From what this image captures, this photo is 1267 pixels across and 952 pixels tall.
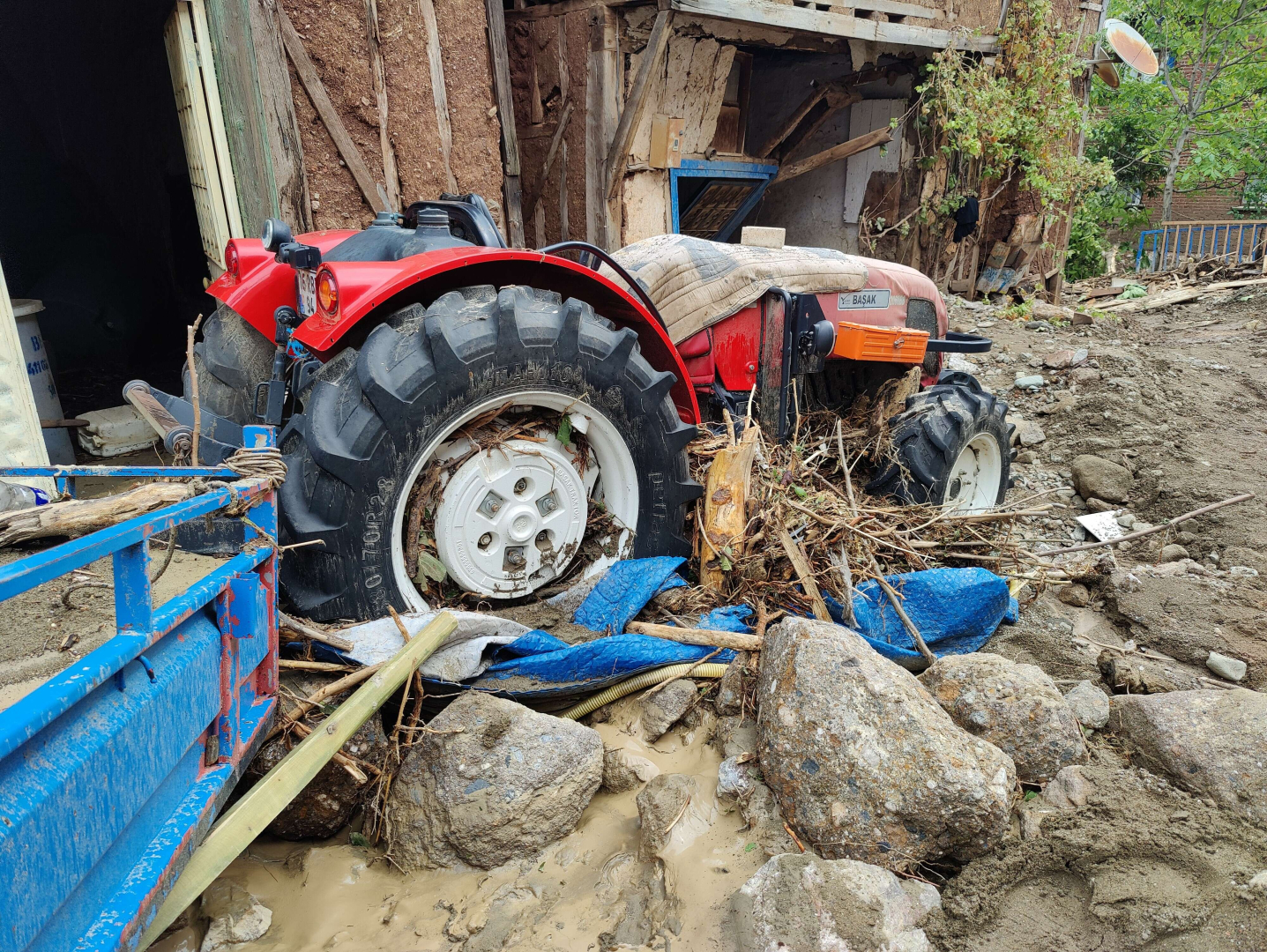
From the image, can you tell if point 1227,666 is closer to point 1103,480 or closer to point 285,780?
point 1103,480

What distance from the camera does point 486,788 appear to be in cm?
197

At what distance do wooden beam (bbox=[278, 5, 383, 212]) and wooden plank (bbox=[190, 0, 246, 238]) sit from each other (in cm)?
43

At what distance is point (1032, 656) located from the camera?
2.92 metres

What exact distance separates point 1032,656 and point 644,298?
1.96 metres

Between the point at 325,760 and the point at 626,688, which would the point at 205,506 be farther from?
the point at 626,688

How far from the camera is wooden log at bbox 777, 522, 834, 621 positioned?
283 cm

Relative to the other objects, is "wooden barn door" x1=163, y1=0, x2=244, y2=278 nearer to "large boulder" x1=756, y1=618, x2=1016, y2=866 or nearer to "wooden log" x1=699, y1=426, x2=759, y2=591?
"wooden log" x1=699, y1=426, x2=759, y2=591

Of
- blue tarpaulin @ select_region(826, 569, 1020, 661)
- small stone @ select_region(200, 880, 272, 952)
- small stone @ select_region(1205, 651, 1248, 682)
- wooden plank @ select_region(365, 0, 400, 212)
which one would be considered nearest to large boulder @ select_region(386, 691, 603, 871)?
small stone @ select_region(200, 880, 272, 952)

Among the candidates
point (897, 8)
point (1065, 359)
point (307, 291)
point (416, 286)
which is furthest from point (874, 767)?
point (897, 8)

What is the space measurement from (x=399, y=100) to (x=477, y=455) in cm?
413

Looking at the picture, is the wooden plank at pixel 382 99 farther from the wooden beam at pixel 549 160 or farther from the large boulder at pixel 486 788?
the large boulder at pixel 486 788

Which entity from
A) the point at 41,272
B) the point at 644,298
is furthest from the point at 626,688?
the point at 41,272

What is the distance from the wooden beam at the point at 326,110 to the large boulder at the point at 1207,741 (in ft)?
17.0

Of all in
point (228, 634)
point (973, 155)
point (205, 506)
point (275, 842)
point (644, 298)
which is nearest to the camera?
point (205, 506)
